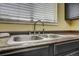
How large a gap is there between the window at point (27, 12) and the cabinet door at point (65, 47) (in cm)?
81

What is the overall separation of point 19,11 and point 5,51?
102 cm

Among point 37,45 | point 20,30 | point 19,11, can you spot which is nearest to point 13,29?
point 20,30

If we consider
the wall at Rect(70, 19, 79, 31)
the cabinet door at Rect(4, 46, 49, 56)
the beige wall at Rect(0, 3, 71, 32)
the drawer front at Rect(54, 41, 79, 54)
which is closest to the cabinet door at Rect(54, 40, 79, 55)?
the drawer front at Rect(54, 41, 79, 54)

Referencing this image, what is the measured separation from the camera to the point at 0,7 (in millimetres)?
1424

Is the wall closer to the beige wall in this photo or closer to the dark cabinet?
the beige wall

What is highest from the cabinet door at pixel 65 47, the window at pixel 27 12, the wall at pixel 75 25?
the window at pixel 27 12

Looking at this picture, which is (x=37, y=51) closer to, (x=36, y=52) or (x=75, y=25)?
(x=36, y=52)

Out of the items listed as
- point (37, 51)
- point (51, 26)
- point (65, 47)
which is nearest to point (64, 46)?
point (65, 47)

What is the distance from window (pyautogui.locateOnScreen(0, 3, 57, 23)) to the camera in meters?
1.46

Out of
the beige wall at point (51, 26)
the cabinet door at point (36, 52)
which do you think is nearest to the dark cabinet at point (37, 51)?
the cabinet door at point (36, 52)

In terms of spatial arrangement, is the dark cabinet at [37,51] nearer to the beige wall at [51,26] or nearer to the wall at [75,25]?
the beige wall at [51,26]

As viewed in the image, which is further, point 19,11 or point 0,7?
point 19,11

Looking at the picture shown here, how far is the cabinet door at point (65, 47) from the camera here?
938mm

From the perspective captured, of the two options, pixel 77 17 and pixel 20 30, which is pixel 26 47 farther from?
pixel 77 17
